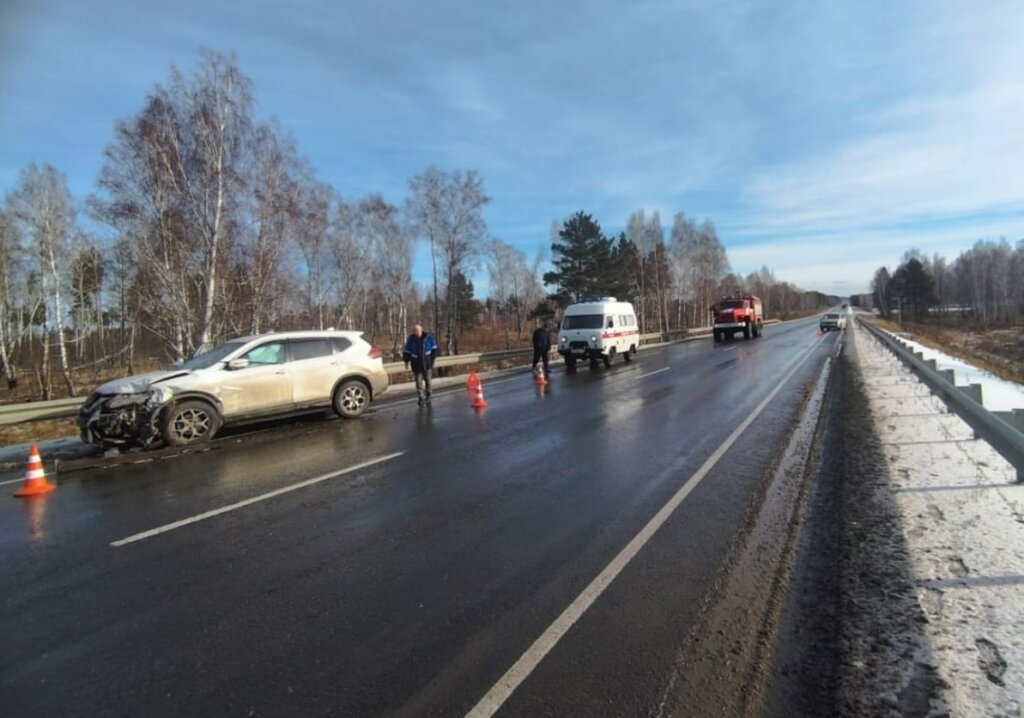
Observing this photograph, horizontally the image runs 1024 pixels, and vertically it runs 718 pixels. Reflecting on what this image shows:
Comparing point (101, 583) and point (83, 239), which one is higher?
point (83, 239)

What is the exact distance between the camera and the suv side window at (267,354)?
10023 millimetres

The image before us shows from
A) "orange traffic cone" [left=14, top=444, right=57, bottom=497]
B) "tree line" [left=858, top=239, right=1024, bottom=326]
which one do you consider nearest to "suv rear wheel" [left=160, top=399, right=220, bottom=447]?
"orange traffic cone" [left=14, top=444, right=57, bottom=497]

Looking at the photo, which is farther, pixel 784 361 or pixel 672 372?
pixel 784 361

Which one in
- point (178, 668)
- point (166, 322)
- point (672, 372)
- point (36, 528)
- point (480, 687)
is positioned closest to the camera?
point (480, 687)

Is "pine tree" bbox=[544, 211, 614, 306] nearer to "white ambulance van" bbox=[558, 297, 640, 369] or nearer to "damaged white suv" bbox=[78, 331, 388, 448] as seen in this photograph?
"white ambulance van" bbox=[558, 297, 640, 369]

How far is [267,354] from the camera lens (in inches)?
403

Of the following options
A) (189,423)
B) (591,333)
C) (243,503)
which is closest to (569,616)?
(243,503)

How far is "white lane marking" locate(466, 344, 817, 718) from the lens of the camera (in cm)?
263

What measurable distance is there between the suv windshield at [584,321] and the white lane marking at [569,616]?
15711 millimetres

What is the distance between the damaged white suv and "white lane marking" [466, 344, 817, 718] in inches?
294

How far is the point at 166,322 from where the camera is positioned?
1992 cm

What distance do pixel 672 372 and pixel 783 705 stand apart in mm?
15973

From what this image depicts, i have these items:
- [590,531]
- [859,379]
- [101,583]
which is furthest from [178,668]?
[859,379]

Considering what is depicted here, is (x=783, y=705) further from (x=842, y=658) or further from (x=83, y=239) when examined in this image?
(x=83, y=239)
